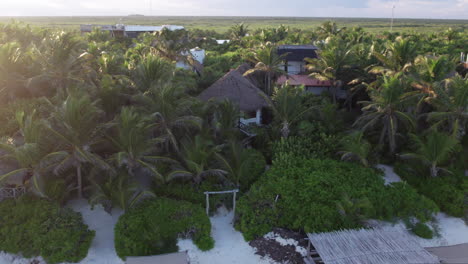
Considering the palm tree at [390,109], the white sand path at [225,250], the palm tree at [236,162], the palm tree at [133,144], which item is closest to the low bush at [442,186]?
the palm tree at [390,109]

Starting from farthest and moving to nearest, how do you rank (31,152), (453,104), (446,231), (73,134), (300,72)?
(300,72), (453,104), (446,231), (73,134), (31,152)

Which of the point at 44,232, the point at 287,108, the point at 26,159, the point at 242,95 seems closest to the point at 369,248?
the point at 287,108

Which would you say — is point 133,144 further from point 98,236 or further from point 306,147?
point 306,147

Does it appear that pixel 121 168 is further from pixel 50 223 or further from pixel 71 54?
pixel 71 54

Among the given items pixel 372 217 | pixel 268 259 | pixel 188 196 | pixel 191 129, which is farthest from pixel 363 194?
pixel 191 129

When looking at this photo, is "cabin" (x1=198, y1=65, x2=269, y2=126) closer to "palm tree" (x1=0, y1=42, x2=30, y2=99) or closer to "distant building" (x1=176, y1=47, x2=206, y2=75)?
"distant building" (x1=176, y1=47, x2=206, y2=75)

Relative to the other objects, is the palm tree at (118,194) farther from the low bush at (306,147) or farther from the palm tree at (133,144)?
the low bush at (306,147)
